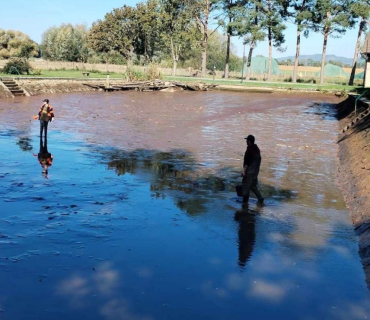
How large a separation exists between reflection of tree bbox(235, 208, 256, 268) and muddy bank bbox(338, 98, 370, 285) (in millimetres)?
1998

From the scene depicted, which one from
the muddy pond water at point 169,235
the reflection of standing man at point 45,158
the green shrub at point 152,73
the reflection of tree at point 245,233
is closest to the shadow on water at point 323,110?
the muddy pond water at point 169,235

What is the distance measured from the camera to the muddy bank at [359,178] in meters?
9.19

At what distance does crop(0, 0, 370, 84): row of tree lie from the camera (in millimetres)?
59681

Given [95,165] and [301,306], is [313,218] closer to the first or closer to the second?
[301,306]

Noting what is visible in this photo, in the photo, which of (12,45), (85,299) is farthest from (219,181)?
(12,45)

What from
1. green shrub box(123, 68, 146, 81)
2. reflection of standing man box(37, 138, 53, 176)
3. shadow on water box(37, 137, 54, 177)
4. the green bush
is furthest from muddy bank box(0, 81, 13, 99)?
reflection of standing man box(37, 138, 53, 176)

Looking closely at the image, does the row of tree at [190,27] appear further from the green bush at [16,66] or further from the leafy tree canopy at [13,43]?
the green bush at [16,66]

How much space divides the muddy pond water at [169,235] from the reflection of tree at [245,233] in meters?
0.02

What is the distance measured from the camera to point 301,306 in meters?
6.40

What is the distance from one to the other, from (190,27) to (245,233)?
6540cm

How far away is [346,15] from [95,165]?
5297 centimetres

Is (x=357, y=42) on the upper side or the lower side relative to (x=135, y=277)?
upper

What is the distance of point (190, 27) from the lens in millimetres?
70688

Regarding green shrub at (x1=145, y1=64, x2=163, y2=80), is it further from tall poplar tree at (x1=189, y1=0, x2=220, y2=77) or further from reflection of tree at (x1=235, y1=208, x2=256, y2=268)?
reflection of tree at (x1=235, y1=208, x2=256, y2=268)
